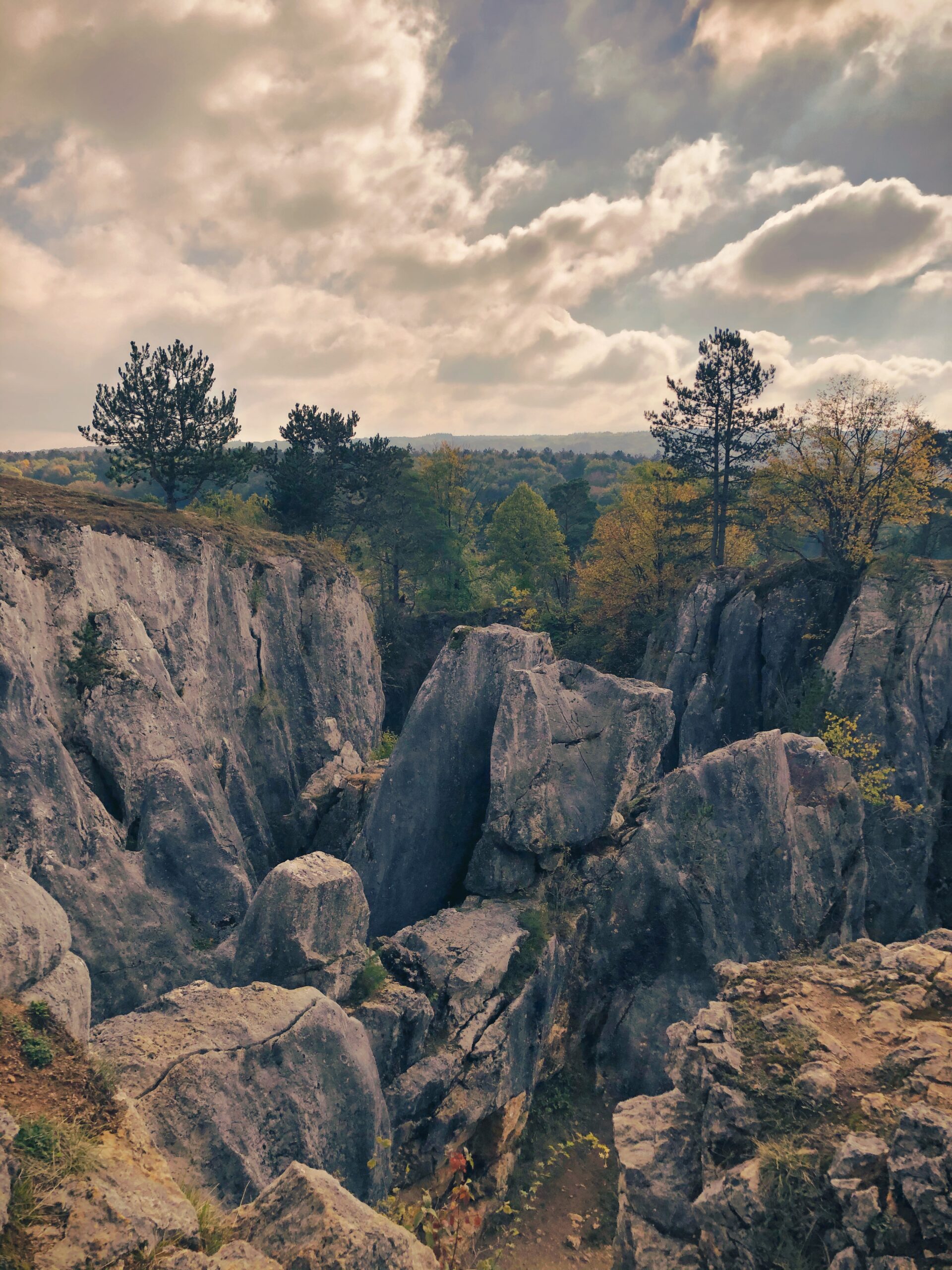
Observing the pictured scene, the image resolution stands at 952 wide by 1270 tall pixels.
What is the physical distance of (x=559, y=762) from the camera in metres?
20.1

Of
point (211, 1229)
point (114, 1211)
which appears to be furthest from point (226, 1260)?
point (114, 1211)

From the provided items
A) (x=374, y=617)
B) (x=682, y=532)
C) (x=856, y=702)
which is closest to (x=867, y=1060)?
(x=856, y=702)

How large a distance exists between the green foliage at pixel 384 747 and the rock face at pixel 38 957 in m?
25.0

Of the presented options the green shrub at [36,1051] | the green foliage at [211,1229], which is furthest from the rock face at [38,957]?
the green foliage at [211,1229]

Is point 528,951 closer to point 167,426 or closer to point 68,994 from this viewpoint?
point 68,994

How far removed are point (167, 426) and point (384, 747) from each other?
2298 centimetres

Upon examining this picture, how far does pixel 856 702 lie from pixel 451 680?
1921 centimetres

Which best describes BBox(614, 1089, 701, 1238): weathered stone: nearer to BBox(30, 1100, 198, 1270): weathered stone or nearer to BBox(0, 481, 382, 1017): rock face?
BBox(30, 1100, 198, 1270): weathered stone

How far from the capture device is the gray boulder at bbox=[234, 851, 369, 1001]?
532 inches

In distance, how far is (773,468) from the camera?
123 feet

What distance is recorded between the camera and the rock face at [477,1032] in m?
13.9

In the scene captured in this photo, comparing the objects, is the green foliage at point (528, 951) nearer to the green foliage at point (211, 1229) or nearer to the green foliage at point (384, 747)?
the green foliage at point (211, 1229)

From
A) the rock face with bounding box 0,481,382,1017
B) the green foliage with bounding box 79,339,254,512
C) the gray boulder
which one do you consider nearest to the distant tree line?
the green foliage with bounding box 79,339,254,512

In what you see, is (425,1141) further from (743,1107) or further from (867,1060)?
(867,1060)
